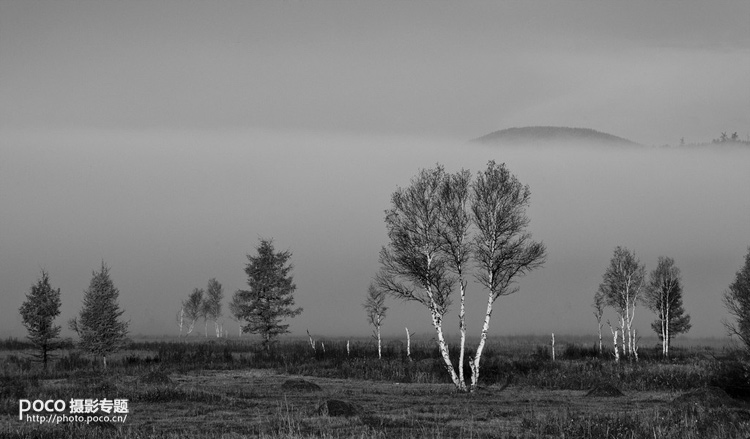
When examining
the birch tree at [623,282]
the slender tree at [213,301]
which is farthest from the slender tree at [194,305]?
the birch tree at [623,282]

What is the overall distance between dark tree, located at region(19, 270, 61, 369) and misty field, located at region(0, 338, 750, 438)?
180 cm

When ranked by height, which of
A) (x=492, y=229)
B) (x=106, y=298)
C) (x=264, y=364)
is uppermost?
(x=492, y=229)

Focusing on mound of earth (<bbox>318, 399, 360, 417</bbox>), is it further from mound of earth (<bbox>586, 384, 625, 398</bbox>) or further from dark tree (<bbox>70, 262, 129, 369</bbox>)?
dark tree (<bbox>70, 262, 129, 369</bbox>)

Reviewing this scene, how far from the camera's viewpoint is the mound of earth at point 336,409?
2116 centimetres

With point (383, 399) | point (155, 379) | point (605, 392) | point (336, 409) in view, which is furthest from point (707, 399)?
point (155, 379)

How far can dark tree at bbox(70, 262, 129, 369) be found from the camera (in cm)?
4675

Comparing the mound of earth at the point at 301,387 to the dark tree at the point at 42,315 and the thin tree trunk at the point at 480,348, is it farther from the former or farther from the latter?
the dark tree at the point at 42,315

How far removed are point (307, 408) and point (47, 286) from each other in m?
29.7

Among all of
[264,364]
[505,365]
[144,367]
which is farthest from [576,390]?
[144,367]

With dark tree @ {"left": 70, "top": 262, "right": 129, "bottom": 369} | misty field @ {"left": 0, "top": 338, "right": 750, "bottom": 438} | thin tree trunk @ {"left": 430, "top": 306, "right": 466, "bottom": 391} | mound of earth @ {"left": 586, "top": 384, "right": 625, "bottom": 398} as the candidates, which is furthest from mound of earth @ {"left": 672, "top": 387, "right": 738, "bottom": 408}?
dark tree @ {"left": 70, "top": 262, "right": 129, "bottom": 369}

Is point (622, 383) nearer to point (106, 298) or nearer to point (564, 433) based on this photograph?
point (564, 433)

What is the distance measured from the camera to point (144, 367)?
43062 mm

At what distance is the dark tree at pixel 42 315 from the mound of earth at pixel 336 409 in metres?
28.7

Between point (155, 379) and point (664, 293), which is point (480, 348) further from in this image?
point (664, 293)
